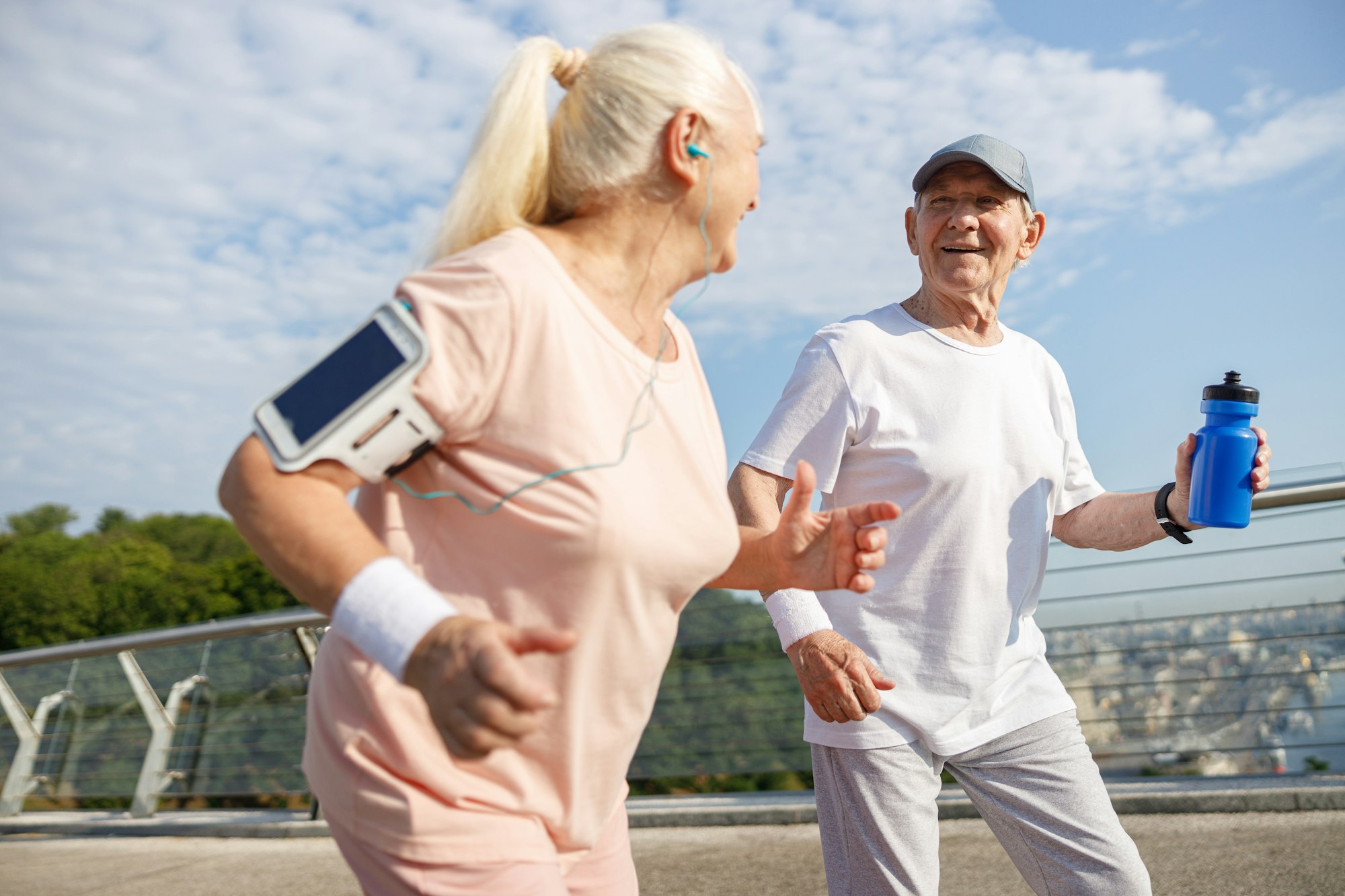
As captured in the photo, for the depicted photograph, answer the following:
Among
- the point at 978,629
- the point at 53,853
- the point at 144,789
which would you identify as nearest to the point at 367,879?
the point at 978,629

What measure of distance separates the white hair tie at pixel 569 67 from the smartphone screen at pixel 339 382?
0.60 metres

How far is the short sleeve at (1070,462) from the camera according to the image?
285cm

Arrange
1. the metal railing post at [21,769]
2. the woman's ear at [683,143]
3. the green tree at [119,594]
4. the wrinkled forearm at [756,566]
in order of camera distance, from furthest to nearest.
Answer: the green tree at [119,594] < the metal railing post at [21,769] < the wrinkled forearm at [756,566] < the woman's ear at [683,143]

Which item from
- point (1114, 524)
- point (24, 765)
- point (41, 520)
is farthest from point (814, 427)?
point (41, 520)

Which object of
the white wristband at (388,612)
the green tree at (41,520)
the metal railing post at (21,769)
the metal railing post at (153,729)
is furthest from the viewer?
the green tree at (41,520)

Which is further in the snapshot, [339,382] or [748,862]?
[748,862]

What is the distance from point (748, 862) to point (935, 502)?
2.40 metres

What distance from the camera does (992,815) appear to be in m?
2.50

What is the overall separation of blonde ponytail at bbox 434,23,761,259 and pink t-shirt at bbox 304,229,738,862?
15 centimetres

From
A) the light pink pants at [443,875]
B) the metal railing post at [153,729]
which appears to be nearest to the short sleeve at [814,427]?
the light pink pants at [443,875]

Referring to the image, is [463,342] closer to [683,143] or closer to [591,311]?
[591,311]

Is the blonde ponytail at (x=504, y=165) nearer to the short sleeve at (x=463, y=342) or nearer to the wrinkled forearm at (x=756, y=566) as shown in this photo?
the short sleeve at (x=463, y=342)

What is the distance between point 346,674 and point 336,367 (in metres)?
0.41

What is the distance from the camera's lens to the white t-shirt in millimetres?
2436
